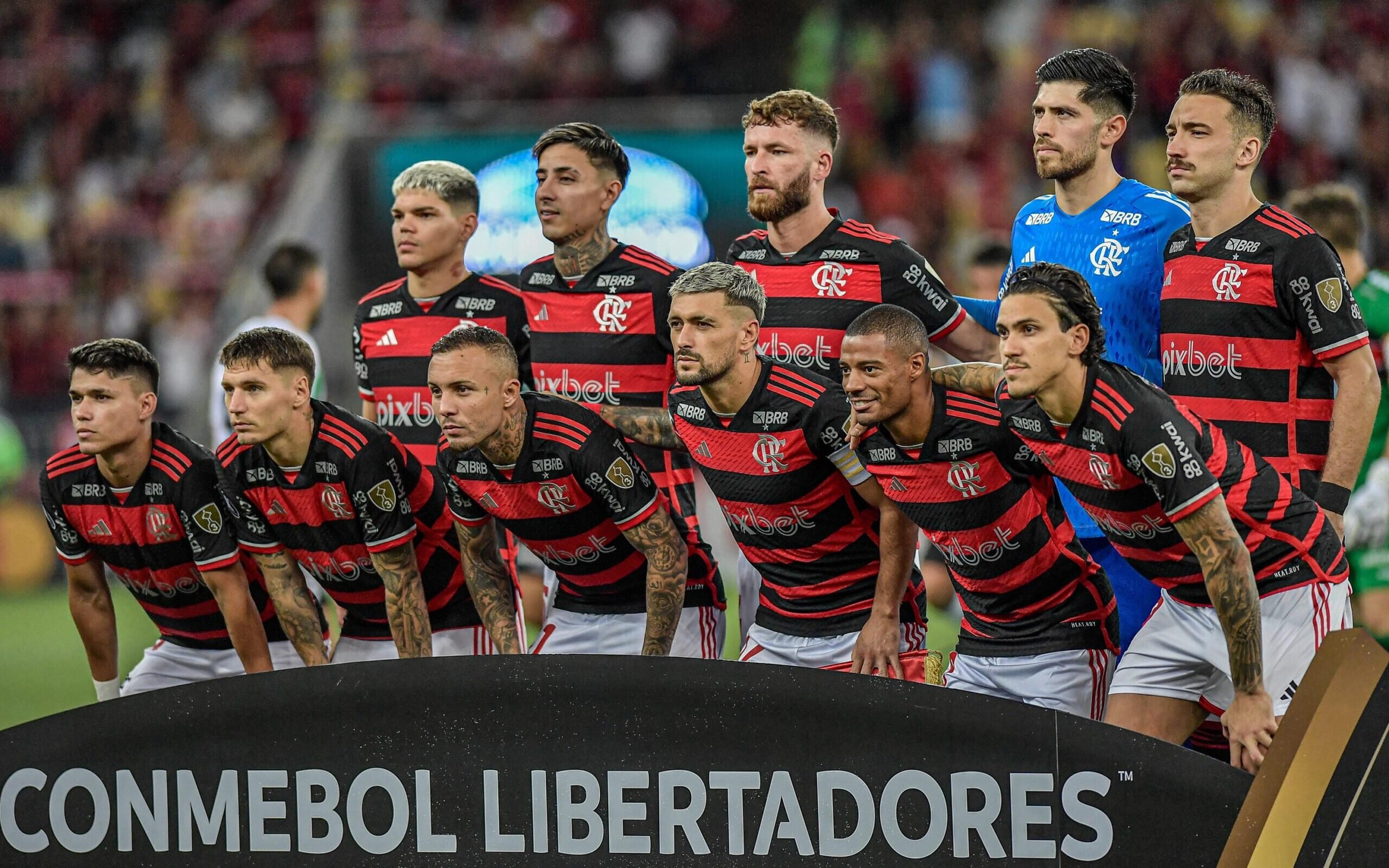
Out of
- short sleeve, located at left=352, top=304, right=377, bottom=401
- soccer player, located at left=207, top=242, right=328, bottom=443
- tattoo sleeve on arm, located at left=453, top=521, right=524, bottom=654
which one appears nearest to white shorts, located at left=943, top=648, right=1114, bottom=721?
tattoo sleeve on arm, located at left=453, top=521, right=524, bottom=654

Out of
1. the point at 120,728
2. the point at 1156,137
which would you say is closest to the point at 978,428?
the point at 120,728

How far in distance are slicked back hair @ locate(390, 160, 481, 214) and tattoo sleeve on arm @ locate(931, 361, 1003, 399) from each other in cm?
206

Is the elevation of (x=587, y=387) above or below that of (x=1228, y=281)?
below

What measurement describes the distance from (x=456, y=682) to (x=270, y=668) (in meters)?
1.59

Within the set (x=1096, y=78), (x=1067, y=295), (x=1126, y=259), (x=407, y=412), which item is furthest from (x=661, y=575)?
(x=1096, y=78)

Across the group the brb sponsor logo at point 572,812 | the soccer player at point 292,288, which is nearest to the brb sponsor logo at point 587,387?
the brb sponsor logo at point 572,812

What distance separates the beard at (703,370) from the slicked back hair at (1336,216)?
3143mm

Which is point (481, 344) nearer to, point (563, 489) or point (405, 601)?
point (563, 489)

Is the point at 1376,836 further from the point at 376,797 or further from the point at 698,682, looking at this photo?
the point at 376,797

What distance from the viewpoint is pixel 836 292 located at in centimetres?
533

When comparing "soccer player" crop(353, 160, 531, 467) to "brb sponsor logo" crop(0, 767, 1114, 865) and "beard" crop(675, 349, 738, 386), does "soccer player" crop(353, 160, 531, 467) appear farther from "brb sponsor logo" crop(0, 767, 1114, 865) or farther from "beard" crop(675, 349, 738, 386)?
"brb sponsor logo" crop(0, 767, 1114, 865)

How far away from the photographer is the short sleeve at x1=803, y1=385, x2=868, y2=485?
4.93 m

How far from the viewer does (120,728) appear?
13.9ft

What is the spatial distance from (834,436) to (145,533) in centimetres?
241
